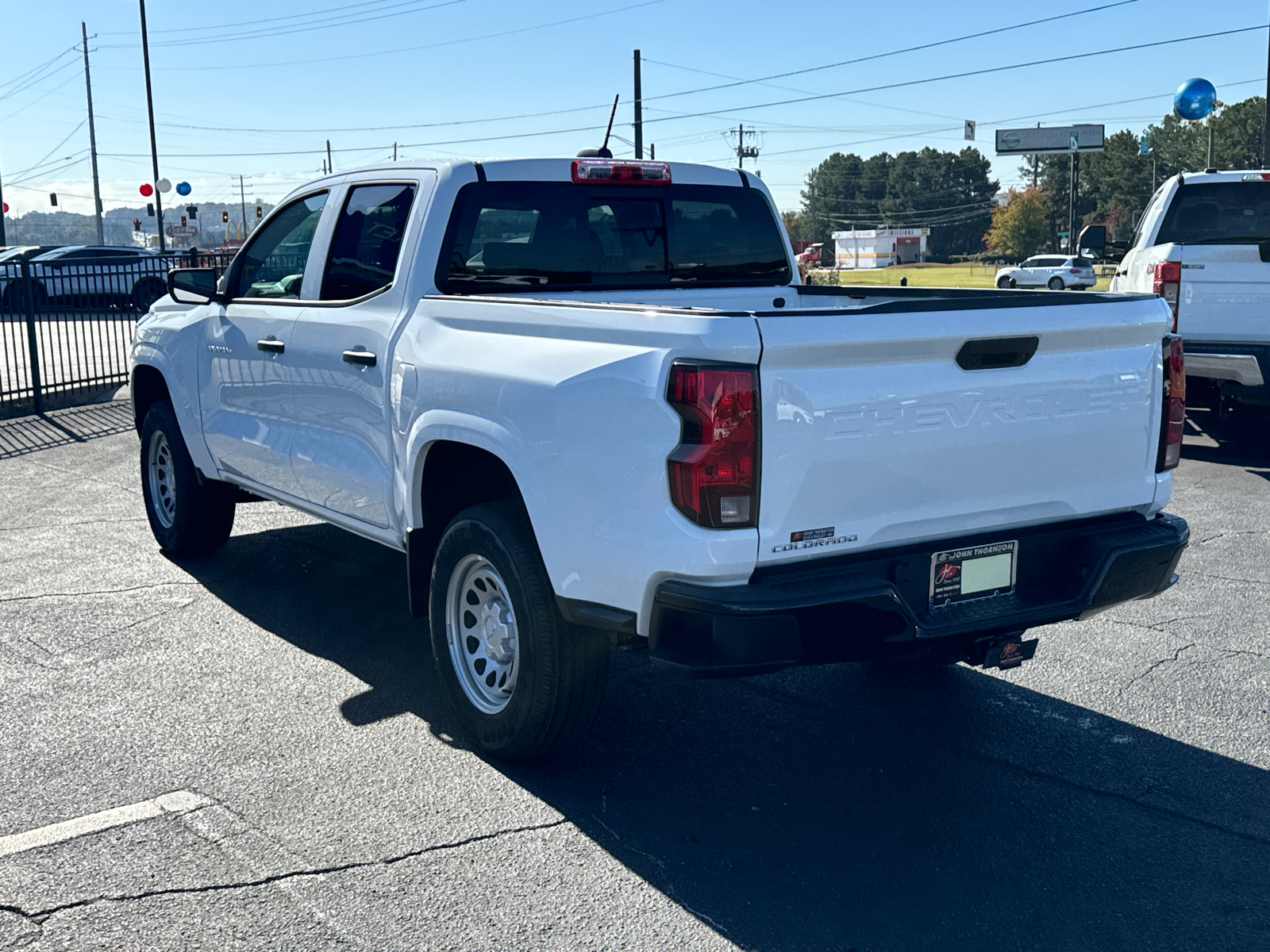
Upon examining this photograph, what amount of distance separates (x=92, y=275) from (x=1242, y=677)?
13.6m

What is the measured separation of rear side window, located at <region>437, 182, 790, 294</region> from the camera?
4883 millimetres

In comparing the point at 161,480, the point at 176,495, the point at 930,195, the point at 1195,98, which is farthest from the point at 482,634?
the point at 930,195

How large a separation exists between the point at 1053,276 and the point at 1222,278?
52.0 m

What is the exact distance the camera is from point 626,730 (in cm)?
459

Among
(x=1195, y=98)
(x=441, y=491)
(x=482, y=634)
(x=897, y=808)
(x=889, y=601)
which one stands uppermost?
(x=1195, y=98)

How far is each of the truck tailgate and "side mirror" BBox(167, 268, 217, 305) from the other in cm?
385

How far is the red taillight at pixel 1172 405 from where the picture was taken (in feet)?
13.6

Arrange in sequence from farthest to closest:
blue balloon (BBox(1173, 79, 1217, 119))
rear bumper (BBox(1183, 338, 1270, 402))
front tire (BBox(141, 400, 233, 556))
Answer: blue balloon (BBox(1173, 79, 1217, 119)), rear bumper (BBox(1183, 338, 1270, 402)), front tire (BBox(141, 400, 233, 556))

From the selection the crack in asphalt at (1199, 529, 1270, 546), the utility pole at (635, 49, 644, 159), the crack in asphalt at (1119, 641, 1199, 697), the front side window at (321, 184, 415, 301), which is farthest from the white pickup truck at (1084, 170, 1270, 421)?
the utility pole at (635, 49, 644, 159)

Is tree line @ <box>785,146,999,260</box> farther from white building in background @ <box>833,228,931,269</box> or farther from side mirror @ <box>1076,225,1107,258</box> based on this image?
side mirror @ <box>1076,225,1107,258</box>

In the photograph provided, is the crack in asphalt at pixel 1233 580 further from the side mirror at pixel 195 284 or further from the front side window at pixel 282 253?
the side mirror at pixel 195 284

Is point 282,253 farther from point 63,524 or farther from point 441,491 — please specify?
point 63,524

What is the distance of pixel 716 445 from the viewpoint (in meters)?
3.33

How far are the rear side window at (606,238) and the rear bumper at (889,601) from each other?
6.46 feet
